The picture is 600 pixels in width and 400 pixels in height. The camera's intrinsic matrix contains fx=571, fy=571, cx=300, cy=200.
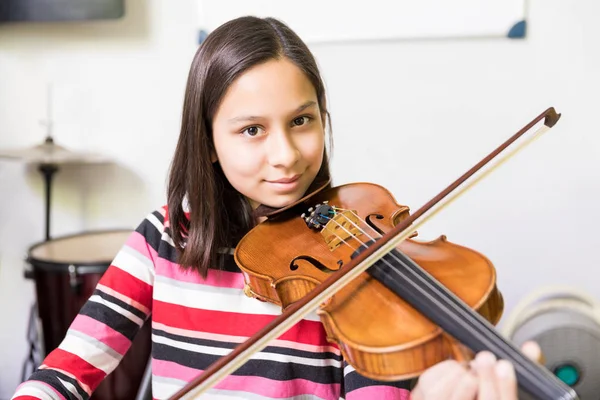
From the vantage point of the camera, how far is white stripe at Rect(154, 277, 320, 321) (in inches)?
30.6

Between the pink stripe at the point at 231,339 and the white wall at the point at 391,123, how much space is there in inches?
31.8

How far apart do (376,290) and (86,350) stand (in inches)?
16.1

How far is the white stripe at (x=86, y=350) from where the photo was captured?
0.74 m

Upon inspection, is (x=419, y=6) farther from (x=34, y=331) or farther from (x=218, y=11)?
(x=34, y=331)

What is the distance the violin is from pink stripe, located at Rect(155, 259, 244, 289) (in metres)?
0.07

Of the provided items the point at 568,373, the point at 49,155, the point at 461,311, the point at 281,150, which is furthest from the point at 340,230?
the point at 49,155

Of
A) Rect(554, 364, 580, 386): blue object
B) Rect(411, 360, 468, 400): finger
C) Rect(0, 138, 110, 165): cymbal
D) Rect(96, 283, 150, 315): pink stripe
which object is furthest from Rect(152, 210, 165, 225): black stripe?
Rect(554, 364, 580, 386): blue object

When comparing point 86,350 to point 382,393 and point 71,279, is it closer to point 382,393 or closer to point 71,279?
point 382,393

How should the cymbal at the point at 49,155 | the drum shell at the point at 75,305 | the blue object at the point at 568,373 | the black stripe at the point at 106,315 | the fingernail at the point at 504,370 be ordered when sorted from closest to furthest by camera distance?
1. the fingernail at the point at 504,370
2. the black stripe at the point at 106,315
3. the blue object at the point at 568,373
4. the drum shell at the point at 75,305
5. the cymbal at the point at 49,155

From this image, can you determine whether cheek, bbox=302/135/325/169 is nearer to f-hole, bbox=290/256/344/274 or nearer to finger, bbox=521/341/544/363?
f-hole, bbox=290/256/344/274

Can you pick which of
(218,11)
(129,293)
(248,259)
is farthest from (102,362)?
(218,11)

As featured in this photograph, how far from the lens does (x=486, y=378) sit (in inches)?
18.9

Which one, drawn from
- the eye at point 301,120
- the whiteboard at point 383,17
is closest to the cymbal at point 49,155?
the whiteboard at point 383,17

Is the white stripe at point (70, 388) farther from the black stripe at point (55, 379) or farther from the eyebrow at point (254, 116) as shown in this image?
the eyebrow at point (254, 116)
